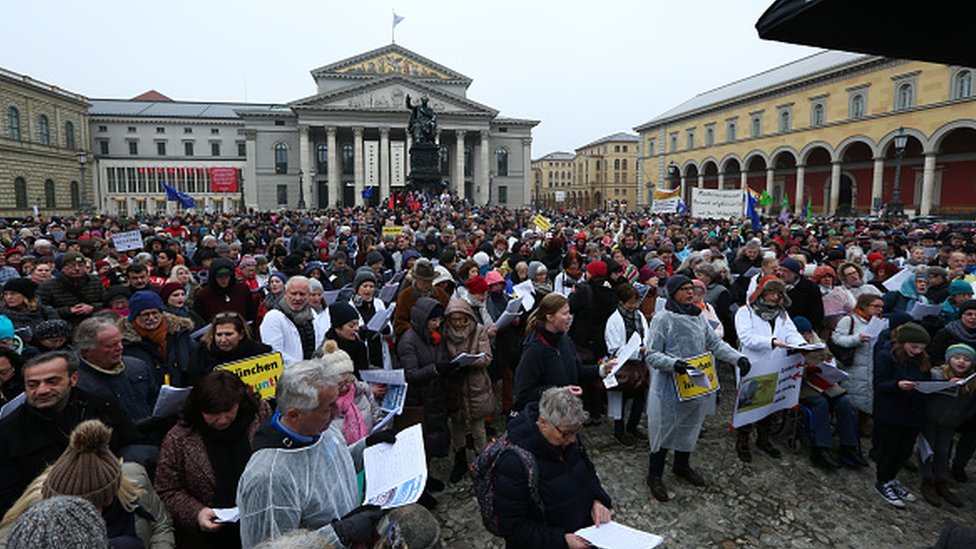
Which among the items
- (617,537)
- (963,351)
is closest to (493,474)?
(617,537)

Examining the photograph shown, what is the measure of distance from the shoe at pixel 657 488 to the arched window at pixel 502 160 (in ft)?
213

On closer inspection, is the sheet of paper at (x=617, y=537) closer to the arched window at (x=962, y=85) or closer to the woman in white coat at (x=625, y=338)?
the woman in white coat at (x=625, y=338)

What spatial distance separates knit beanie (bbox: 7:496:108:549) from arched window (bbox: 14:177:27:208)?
60.4 meters

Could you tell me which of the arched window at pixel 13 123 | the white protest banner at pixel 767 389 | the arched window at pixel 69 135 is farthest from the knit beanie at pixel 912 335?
the arched window at pixel 69 135

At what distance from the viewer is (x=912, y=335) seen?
4.51 meters

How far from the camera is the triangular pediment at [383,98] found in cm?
5794

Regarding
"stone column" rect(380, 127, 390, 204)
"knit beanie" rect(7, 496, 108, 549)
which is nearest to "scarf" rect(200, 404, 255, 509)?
"knit beanie" rect(7, 496, 108, 549)

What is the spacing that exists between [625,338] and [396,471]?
10.4 feet

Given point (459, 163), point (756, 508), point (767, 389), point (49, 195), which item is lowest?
point (756, 508)

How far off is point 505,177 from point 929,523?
6555 centimetres

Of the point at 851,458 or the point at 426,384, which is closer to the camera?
the point at 426,384

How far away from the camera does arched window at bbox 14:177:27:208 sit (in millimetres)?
46844

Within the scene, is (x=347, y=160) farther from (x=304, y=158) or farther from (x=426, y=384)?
(x=426, y=384)

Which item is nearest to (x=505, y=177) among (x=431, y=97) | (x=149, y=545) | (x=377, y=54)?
(x=431, y=97)
